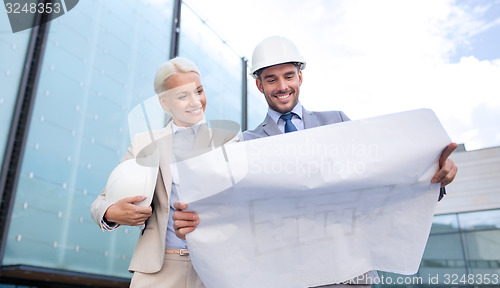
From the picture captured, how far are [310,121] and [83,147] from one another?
4.95m

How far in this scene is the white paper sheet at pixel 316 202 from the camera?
3.17 feet

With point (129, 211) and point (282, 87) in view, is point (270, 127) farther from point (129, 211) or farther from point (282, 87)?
point (129, 211)

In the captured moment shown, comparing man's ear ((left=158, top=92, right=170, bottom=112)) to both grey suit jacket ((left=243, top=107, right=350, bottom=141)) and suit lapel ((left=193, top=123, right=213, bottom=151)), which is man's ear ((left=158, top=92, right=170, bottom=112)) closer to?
suit lapel ((left=193, top=123, right=213, bottom=151))

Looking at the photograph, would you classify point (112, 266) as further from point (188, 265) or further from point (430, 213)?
point (430, 213)

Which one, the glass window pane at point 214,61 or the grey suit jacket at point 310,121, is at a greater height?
the glass window pane at point 214,61

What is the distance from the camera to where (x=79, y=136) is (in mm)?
5695

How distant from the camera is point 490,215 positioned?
7.18 meters

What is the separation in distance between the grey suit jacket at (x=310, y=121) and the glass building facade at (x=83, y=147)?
3.85 metres

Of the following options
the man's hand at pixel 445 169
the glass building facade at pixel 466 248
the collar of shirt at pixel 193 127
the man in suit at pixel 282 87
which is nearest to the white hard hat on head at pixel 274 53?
the man in suit at pixel 282 87

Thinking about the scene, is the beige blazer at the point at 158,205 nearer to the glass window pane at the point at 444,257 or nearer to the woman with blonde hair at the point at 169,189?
the woman with blonde hair at the point at 169,189

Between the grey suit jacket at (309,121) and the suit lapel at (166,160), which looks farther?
the grey suit jacket at (309,121)

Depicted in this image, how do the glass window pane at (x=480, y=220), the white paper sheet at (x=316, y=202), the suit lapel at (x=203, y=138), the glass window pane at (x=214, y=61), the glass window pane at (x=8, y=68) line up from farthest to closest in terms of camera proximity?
the glass window pane at (x=214, y=61) → the glass window pane at (x=480, y=220) → the glass window pane at (x=8, y=68) → the suit lapel at (x=203, y=138) → the white paper sheet at (x=316, y=202)

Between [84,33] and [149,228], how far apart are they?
5566 mm

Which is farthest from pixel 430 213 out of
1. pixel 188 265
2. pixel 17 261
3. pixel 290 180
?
pixel 17 261
